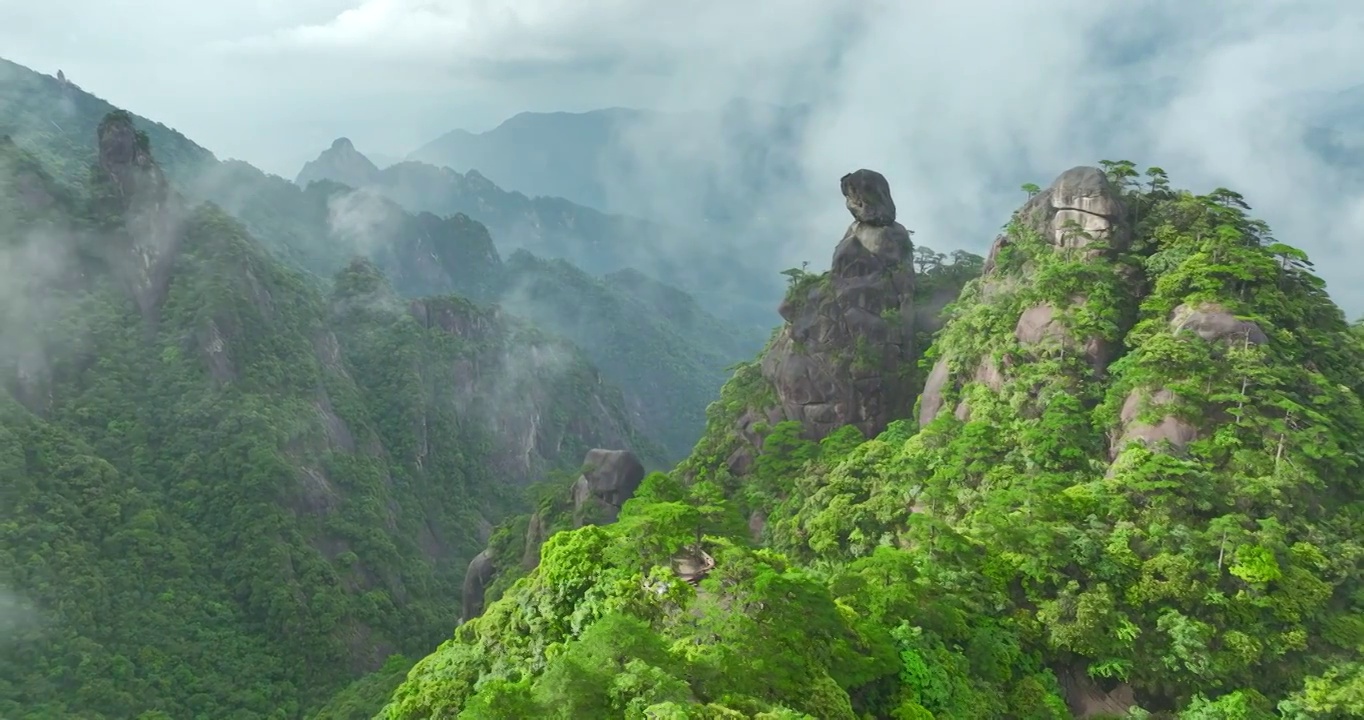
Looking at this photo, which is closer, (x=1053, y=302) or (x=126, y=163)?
(x=1053, y=302)

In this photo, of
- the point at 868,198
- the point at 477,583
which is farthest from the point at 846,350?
the point at 477,583

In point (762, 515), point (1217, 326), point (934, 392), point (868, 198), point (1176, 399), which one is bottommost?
point (762, 515)

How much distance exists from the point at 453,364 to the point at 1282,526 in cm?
11671

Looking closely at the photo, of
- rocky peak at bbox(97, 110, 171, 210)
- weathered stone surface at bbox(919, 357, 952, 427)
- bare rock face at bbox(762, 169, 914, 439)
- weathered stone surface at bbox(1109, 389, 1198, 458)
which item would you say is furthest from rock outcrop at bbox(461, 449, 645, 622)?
rocky peak at bbox(97, 110, 171, 210)

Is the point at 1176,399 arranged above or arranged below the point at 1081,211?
below

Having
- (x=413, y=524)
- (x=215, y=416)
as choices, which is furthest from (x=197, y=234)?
(x=413, y=524)

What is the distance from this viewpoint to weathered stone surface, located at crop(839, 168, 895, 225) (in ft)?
194

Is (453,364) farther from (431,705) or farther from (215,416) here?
(431,705)

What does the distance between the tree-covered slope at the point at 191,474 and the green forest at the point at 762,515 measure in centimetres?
32

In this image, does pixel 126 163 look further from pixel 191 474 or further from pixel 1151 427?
pixel 1151 427

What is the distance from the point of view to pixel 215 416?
80875 mm

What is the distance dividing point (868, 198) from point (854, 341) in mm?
11444

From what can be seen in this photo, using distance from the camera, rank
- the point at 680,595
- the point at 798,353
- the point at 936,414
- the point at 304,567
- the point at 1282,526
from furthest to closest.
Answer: the point at 304,567
the point at 798,353
the point at 936,414
the point at 1282,526
the point at 680,595

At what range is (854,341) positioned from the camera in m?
55.1
